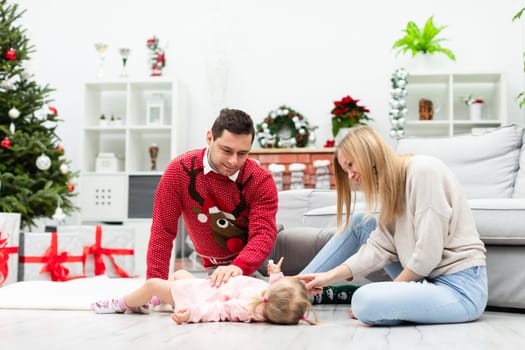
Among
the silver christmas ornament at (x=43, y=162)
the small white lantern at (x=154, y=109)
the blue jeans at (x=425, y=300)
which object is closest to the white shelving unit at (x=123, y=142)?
the small white lantern at (x=154, y=109)

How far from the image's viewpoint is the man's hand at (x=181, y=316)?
183 cm

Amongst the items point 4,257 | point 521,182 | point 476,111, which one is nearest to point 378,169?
point 521,182

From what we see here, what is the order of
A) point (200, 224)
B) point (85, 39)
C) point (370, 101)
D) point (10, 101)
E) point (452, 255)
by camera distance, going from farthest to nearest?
point (85, 39) → point (370, 101) → point (10, 101) → point (200, 224) → point (452, 255)

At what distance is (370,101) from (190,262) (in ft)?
6.42

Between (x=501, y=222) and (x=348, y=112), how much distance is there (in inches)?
108

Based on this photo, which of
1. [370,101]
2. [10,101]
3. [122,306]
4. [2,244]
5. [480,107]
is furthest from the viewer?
[370,101]

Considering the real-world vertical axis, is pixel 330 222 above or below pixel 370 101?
below

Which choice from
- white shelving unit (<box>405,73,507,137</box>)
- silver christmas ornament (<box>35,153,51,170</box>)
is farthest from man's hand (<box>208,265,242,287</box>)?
white shelving unit (<box>405,73,507,137</box>)

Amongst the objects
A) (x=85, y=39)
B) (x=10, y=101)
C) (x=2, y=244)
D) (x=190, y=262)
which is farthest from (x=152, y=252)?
(x=85, y=39)

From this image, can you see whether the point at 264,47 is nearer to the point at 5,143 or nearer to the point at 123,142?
the point at 123,142

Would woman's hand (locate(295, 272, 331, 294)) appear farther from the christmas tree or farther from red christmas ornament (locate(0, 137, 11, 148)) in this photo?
red christmas ornament (locate(0, 137, 11, 148))

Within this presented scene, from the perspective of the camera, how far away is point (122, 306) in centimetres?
211

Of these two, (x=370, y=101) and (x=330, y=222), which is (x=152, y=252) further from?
(x=370, y=101)

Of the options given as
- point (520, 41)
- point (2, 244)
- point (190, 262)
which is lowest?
point (190, 262)
